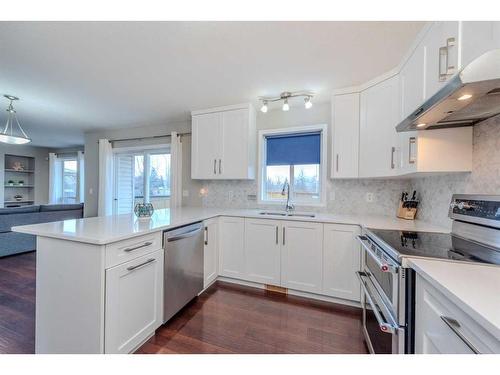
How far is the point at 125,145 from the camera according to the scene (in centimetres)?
414

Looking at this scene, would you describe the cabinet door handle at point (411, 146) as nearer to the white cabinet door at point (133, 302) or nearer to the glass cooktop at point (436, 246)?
the glass cooktop at point (436, 246)

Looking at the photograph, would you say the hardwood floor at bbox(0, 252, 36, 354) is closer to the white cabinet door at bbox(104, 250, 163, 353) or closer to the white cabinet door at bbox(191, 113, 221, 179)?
the white cabinet door at bbox(104, 250, 163, 353)

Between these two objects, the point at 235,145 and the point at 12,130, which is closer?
the point at 235,145

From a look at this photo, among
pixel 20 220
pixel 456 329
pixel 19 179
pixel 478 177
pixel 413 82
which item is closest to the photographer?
pixel 456 329

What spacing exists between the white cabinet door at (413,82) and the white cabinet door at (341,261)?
3.74ft

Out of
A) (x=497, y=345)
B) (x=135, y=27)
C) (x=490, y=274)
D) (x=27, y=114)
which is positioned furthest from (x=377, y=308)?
(x=27, y=114)

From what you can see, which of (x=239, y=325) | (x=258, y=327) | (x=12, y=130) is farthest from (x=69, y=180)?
(x=258, y=327)

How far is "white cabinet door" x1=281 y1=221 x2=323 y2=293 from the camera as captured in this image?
220 centimetres

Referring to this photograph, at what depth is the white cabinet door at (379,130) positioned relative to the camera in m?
1.92

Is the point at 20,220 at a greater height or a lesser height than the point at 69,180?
lesser

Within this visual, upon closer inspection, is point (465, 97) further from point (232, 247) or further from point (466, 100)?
point (232, 247)

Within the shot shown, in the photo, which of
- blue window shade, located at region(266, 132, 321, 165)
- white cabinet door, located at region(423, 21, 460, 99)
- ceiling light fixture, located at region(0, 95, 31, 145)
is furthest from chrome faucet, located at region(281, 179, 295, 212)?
ceiling light fixture, located at region(0, 95, 31, 145)

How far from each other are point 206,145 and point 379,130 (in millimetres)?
2169

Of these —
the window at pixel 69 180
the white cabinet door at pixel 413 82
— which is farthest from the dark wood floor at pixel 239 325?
the window at pixel 69 180
